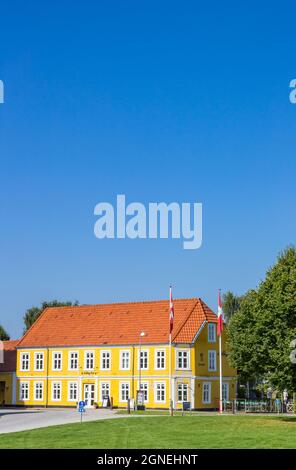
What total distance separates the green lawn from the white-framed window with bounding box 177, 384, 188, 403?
28.3m

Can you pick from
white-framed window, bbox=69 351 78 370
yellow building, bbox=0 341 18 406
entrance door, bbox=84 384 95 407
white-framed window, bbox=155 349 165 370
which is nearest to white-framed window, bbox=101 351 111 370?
entrance door, bbox=84 384 95 407

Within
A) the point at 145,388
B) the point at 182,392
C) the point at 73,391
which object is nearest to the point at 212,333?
the point at 182,392

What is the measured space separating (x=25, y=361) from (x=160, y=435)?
56120 millimetres

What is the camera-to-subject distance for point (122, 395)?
87250 millimetres

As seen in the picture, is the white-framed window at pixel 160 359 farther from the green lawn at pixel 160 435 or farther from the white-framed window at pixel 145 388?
the green lawn at pixel 160 435

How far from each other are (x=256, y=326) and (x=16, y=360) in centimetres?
4854

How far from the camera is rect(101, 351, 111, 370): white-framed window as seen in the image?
293 ft

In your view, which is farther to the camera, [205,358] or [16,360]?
[16,360]

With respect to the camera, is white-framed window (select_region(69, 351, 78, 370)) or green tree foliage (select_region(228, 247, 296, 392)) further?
white-framed window (select_region(69, 351, 78, 370))

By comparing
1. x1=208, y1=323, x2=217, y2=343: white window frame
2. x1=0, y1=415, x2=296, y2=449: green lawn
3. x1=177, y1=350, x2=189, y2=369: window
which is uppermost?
x1=208, y1=323, x2=217, y2=343: white window frame

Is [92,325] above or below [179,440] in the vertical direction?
above

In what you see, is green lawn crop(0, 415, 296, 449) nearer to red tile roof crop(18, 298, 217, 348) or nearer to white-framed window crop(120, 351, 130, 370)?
red tile roof crop(18, 298, 217, 348)
